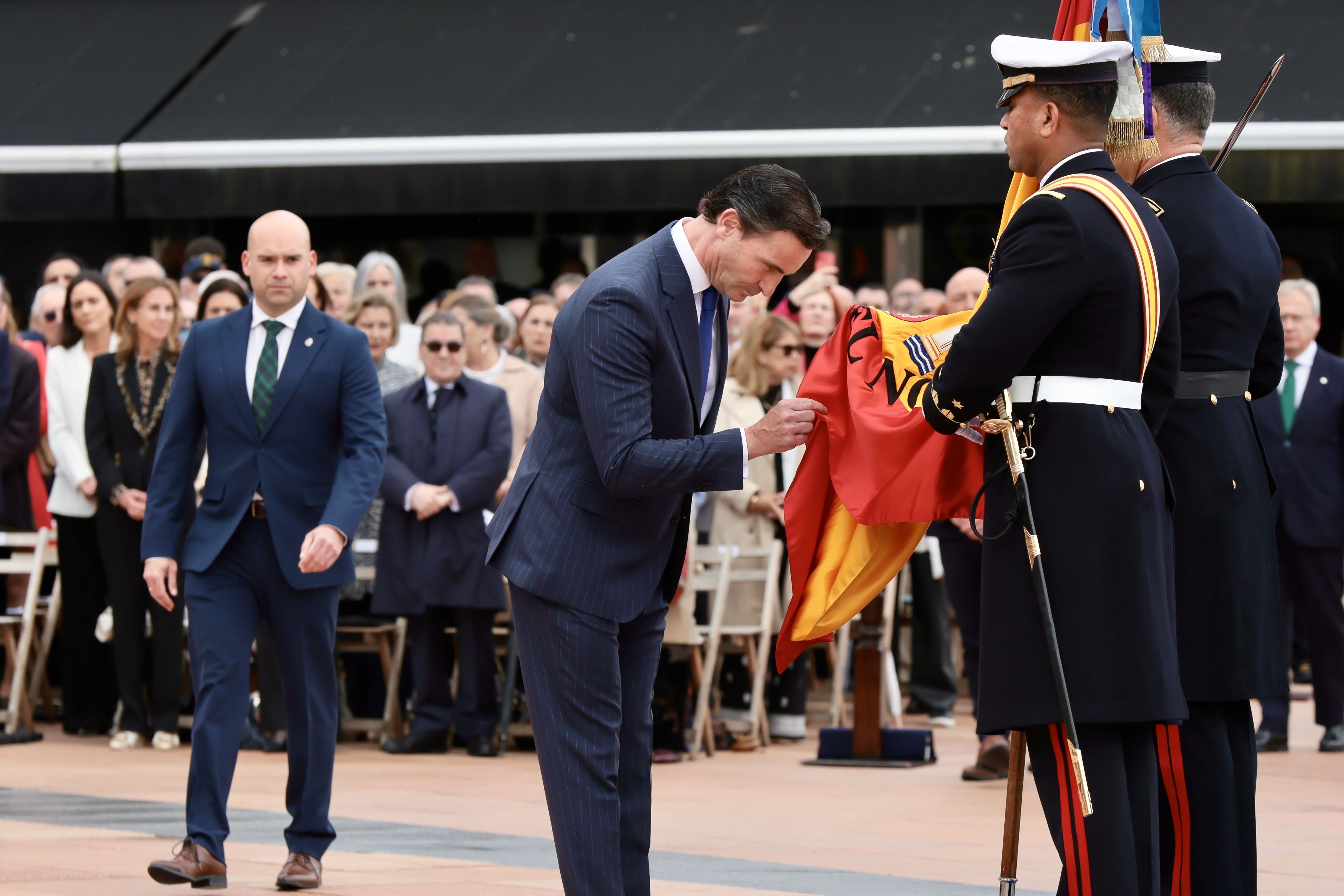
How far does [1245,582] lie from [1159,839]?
0.68 meters

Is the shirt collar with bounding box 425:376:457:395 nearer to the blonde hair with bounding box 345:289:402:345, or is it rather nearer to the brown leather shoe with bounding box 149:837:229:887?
the blonde hair with bounding box 345:289:402:345

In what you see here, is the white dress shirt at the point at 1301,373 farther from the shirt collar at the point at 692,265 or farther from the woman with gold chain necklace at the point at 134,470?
the shirt collar at the point at 692,265

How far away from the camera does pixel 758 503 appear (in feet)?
34.0

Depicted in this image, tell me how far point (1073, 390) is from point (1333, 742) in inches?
255

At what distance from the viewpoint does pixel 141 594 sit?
33.2 feet

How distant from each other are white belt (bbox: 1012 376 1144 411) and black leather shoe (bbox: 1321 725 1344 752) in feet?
20.8

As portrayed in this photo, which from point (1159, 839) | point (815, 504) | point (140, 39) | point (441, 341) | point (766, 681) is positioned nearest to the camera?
point (1159, 839)

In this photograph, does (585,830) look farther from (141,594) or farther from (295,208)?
(295,208)

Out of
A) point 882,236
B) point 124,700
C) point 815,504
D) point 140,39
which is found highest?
point 140,39

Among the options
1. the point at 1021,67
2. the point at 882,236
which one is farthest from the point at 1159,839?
the point at 882,236

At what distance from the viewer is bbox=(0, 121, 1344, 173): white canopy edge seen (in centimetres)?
1384

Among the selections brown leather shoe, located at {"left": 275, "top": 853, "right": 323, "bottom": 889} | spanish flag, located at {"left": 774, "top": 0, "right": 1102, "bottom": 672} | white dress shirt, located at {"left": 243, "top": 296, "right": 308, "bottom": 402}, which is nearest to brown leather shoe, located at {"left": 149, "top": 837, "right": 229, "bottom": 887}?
brown leather shoe, located at {"left": 275, "top": 853, "right": 323, "bottom": 889}

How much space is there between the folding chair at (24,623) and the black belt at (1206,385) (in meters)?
7.03

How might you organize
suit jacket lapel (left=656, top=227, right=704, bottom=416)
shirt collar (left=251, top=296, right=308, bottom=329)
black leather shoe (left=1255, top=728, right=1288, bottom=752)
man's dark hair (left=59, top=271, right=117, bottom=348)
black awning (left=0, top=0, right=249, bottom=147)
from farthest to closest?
black awning (left=0, top=0, right=249, bottom=147)
man's dark hair (left=59, top=271, right=117, bottom=348)
black leather shoe (left=1255, top=728, right=1288, bottom=752)
shirt collar (left=251, top=296, right=308, bottom=329)
suit jacket lapel (left=656, top=227, right=704, bottom=416)
